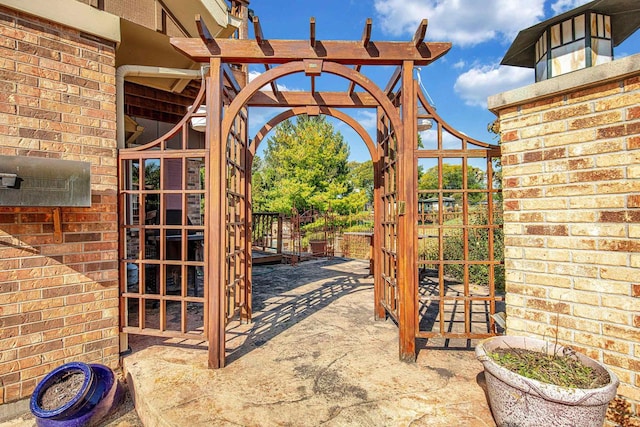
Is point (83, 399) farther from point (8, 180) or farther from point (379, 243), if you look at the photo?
point (379, 243)

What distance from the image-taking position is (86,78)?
248 cm

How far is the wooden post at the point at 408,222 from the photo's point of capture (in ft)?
8.34

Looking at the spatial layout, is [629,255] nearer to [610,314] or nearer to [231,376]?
[610,314]

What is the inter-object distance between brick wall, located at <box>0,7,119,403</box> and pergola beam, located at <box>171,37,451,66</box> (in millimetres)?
842

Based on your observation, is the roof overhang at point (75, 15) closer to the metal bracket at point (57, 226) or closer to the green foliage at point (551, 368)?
the metal bracket at point (57, 226)

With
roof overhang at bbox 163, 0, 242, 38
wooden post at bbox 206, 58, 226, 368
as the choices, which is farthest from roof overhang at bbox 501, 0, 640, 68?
roof overhang at bbox 163, 0, 242, 38

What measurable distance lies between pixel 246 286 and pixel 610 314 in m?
3.05

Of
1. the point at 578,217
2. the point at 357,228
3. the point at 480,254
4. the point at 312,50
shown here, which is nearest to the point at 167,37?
the point at 312,50

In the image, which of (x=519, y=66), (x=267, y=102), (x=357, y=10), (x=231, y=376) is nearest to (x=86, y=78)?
(x=267, y=102)

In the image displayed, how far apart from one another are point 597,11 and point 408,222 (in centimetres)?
179

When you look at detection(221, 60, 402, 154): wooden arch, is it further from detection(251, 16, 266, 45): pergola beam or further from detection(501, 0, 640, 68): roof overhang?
detection(501, 0, 640, 68): roof overhang

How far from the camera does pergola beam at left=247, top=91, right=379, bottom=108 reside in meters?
3.56

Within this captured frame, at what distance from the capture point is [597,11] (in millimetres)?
1916

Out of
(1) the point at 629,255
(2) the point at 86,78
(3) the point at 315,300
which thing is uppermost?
(2) the point at 86,78
